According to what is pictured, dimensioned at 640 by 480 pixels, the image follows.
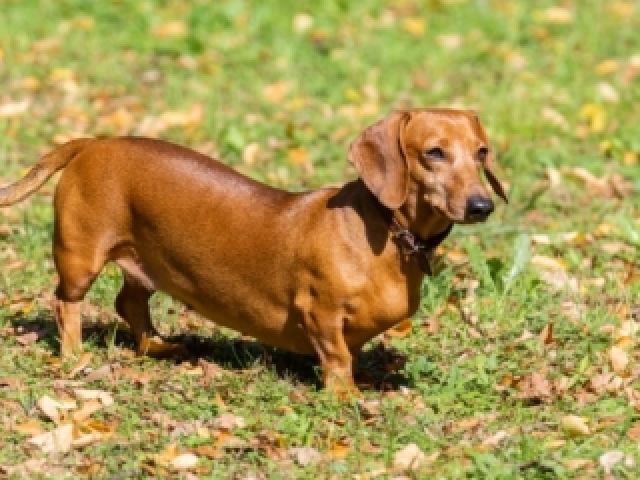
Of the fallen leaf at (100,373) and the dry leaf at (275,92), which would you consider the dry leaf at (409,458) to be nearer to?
the fallen leaf at (100,373)

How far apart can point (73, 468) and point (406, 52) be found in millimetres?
5684

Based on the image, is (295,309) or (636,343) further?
(636,343)

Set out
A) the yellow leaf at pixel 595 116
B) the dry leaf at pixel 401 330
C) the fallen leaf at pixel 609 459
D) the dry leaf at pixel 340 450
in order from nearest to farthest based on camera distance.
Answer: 1. the fallen leaf at pixel 609 459
2. the dry leaf at pixel 340 450
3. the dry leaf at pixel 401 330
4. the yellow leaf at pixel 595 116

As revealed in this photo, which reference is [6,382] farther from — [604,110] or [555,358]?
[604,110]

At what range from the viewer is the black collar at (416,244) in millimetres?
4828

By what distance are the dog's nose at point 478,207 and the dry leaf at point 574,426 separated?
2.34ft

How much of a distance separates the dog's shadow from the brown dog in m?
0.16

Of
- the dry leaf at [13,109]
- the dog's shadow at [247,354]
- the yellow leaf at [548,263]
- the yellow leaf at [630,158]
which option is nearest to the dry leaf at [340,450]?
the dog's shadow at [247,354]

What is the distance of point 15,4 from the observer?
10266 millimetres

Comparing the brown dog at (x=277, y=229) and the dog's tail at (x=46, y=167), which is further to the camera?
the dog's tail at (x=46, y=167)

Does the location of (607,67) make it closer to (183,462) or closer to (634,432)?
(634,432)

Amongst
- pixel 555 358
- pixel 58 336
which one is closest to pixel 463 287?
pixel 555 358

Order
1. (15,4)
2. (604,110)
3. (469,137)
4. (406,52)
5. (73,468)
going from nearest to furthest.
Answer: (73,468)
(469,137)
(604,110)
(406,52)
(15,4)

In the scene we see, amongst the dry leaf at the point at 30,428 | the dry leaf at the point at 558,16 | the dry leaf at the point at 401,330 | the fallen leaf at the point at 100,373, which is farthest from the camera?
the dry leaf at the point at 558,16
